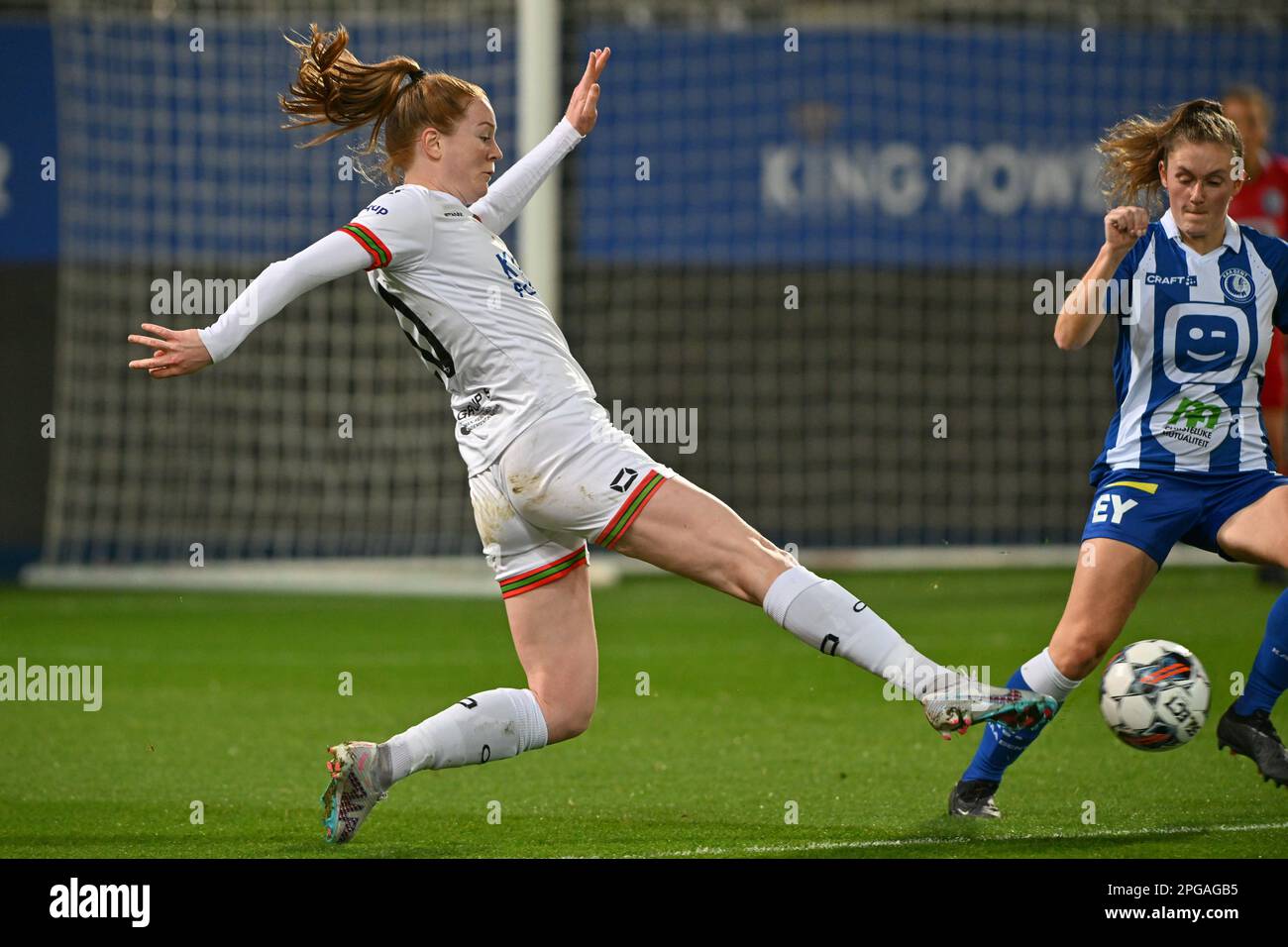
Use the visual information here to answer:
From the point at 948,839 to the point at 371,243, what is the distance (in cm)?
210

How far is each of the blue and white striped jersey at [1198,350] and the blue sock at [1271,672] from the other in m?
0.45

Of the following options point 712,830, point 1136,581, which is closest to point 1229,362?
point 1136,581

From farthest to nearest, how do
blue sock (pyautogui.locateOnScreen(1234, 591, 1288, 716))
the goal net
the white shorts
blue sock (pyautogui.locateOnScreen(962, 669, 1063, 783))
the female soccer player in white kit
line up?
1. the goal net
2. blue sock (pyautogui.locateOnScreen(1234, 591, 1288, 716))
3. blue sock (pyautogui.locateOnScreen(962, 669, 1063, 783))
4. the white shorts
5. the female soccer player in white kit

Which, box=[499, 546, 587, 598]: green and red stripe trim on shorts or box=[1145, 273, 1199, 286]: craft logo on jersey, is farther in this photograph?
box=[1145, 273, 1199, 286]: craft logo on jersey

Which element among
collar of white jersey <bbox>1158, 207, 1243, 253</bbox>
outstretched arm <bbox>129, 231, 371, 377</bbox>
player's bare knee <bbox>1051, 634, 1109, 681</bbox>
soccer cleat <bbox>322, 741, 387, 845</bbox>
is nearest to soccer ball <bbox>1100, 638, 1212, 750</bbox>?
player's bare knee <bbox>1051, 634, 1109, 681</bbox>

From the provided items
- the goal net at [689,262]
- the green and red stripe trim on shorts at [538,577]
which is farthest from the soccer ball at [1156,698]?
the goal net at [689,262]

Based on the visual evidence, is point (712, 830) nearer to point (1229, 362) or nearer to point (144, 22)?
point (1229, 362)

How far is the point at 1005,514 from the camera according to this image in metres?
12.9

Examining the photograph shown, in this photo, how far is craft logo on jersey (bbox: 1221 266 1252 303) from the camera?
4.81 metres

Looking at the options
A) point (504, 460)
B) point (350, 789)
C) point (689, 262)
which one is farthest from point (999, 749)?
point (689, 262)

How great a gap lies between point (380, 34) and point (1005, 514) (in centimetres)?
568

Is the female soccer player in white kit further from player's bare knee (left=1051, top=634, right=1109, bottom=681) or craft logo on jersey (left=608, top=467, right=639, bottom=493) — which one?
player's bare knee (left=1051, top=634, right=1109, bottom=681)

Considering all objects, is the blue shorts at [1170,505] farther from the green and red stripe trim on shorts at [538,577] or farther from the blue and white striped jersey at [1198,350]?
the green and red stripe trim on shorts at [538,577]

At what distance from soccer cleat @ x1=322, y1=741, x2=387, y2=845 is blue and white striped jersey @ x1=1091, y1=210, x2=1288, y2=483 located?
2230 millimetres
